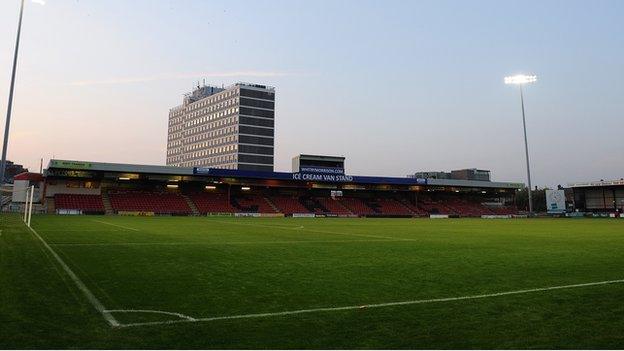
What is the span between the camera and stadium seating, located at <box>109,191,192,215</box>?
2472 inches

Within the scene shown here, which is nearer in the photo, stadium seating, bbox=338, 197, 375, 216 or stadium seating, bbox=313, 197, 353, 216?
stadium seating, bbox=313, 197, 353, 216

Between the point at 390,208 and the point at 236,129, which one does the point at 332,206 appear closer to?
the point at 390,208

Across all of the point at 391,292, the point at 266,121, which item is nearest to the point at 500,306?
the point at 391,292

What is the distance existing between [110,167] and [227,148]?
3208 inches

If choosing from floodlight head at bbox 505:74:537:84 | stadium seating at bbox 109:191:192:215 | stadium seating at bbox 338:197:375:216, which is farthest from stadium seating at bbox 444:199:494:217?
stadium seating at bbox 109:191:192:215

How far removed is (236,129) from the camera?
139 meters

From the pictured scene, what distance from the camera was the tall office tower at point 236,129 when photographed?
138625 mm

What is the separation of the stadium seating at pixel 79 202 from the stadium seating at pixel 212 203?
533 inches

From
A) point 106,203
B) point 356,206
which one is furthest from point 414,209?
point 106,203

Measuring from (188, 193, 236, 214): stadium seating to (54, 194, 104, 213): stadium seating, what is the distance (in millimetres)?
13541

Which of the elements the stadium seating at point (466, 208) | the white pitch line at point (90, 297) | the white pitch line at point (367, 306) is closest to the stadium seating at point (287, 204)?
the stadium seating at point (466, 208)

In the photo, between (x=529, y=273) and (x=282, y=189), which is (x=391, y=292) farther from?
(x=282, y=189)

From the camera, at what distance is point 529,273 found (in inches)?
434

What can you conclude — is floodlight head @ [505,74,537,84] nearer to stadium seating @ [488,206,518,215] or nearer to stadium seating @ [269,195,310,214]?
stadium seating @ [488,206,518,215]
